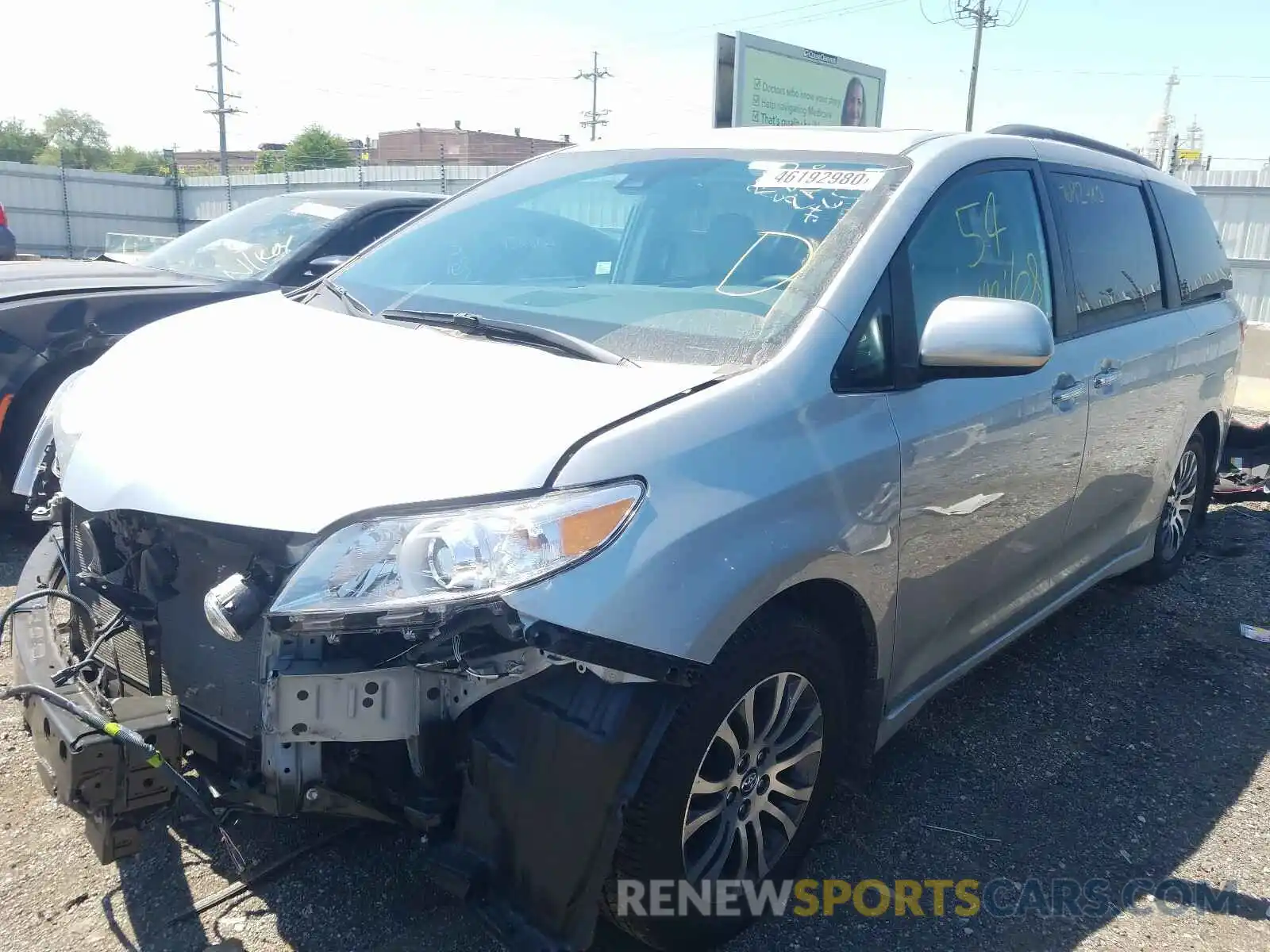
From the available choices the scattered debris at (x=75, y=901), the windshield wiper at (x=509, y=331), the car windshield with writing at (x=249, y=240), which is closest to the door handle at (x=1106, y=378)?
the windshield wiper at (x=509, y=331)

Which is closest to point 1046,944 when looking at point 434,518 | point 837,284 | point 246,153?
point 837,284

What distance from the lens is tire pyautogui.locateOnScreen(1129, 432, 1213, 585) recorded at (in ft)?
15.8

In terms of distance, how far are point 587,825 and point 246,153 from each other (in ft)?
252

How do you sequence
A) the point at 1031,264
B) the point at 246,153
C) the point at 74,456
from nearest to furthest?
the point at 74,456 < the point at 1031,264 < the point at 246,153

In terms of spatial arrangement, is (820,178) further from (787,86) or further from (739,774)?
(787,86)

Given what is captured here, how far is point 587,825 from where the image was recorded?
6.14ft

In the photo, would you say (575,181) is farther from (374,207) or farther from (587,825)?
(374,207)

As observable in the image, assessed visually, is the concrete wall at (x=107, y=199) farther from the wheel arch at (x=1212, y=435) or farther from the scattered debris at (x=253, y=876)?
the scattered debris at (x=253, y=876)

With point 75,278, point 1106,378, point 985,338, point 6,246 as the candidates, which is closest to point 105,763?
point 985,338

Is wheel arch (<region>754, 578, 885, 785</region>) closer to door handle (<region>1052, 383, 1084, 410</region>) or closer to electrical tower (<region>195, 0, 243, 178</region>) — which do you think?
door handle (<region>1052, 383, 1084, 410</region>)

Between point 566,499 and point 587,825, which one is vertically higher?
point 566,499

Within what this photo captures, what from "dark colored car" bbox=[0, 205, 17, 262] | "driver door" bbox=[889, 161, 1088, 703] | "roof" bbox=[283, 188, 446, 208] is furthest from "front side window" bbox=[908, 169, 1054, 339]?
"dark colored car" bbox=[0, 205, 17, 262]

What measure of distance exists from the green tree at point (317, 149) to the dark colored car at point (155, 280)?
39.2 meters

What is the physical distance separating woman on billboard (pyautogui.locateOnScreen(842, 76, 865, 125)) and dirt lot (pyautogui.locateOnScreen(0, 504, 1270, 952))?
1255cm
